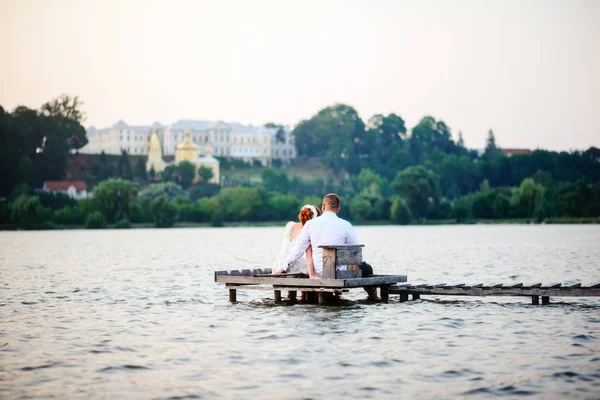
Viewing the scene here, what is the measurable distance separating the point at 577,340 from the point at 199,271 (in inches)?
948

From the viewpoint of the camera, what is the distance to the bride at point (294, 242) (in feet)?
64.6

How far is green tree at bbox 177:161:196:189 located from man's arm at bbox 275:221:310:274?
164018 mm

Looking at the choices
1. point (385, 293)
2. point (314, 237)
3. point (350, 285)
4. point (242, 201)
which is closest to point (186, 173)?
point (242, 201)

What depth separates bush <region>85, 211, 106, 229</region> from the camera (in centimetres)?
12119

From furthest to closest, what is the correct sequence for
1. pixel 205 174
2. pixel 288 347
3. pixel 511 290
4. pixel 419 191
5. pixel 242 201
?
pixel 205 174, pixel 242 201, pixel 419 191, pixel 511 290, pixel 288 347

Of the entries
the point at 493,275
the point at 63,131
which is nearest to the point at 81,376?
the point at 493,275

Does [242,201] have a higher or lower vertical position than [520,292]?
higher

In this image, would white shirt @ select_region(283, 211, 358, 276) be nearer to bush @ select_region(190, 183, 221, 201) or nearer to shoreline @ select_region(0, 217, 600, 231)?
shoreline @ select_region(0, 217, 600, 231)

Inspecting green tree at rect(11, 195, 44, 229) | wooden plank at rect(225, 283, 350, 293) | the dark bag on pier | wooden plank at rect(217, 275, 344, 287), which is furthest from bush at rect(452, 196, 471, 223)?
the dark bag on pier

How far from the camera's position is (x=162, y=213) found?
125812mm

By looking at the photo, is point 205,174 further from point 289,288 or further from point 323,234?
point 323,234

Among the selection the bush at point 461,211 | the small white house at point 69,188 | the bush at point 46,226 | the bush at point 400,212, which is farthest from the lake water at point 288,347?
the small white house at point 69,188

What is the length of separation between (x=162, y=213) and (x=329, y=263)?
108m

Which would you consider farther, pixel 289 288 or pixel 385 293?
pixel 385 293
